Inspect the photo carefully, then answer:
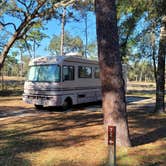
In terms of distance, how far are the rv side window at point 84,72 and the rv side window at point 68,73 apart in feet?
2.34

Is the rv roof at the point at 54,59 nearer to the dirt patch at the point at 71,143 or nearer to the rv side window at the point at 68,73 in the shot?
the rv side window at the point at 68,73

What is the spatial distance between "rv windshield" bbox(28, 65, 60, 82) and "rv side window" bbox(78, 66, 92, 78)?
186cm

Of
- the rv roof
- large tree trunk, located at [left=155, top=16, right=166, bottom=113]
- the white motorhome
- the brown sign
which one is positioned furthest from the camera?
the rv roof

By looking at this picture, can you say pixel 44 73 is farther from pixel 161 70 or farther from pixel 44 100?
pixel 161 70

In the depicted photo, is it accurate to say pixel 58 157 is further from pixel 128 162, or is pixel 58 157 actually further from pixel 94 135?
pixel 94 135

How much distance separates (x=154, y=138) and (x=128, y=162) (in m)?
2.41

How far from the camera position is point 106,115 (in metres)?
6.89

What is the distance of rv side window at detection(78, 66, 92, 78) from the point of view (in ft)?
51.5

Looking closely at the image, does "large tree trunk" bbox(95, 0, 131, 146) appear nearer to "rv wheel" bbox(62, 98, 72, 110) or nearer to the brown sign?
→ the brown sign

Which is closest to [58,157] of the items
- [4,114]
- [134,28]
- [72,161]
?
[72,161]

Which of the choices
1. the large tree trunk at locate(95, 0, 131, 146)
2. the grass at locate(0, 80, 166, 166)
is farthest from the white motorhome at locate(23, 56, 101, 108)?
the large tree trunk at locate(95, 0, 131, 146)

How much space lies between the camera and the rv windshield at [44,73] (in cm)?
1406

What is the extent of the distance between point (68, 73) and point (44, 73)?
115 centimetres

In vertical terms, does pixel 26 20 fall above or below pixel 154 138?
above
